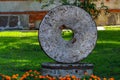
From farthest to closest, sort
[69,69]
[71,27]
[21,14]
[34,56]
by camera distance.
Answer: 1. [21,14]
2. [34,56]
3. [71,27]
4. [69,69]

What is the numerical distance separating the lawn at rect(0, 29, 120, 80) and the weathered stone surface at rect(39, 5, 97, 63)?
92 cm

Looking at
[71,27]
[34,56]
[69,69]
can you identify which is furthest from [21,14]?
[69,69]

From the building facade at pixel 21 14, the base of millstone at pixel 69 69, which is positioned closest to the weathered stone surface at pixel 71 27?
the base of millstone at pixel 69 69

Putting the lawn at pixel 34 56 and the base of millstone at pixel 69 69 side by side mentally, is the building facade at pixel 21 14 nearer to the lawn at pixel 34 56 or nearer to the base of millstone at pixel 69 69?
the lawn at pixel 34 56

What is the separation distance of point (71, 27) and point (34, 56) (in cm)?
436

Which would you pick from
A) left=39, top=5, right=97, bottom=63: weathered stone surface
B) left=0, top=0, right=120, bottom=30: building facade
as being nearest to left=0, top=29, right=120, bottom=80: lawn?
left=39, top=5, right=97, bottom=63: weathered stone surface

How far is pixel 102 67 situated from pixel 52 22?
2.35m

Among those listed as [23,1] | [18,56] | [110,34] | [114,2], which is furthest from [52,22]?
[114,2]

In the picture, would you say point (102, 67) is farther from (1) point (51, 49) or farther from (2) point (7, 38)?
(2) point (7, 38)

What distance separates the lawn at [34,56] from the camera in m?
13.2

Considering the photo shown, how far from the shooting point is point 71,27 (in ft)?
39.0

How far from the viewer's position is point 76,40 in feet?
38.7

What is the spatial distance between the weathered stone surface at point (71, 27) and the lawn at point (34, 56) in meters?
0.92

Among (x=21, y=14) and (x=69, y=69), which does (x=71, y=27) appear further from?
(x=21, y=14)
